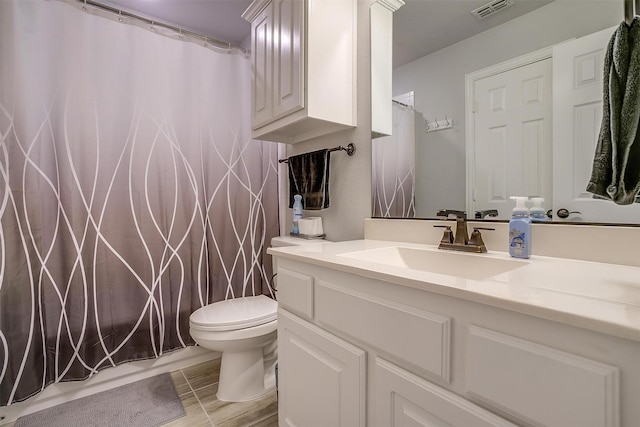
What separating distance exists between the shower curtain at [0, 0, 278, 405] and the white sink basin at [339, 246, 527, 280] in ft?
Result: 3.74

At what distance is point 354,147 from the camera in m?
1.48

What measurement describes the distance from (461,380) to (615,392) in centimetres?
23

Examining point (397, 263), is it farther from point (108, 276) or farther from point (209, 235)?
point (108, 276)

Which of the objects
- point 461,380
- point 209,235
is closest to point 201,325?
point 209,235

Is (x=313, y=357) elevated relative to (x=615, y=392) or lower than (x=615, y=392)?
lower

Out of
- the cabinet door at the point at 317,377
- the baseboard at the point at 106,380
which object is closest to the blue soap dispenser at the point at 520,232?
the cabinet door at the point at 317,377

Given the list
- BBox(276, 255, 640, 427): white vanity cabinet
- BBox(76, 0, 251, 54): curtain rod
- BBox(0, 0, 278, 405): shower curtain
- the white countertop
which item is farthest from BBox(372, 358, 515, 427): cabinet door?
BBox(76, 0, 251, 54): curtain rod

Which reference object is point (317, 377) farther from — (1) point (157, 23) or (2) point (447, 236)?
(1) point (157, 23)

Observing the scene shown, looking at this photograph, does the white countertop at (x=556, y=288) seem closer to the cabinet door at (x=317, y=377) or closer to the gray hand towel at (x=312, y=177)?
the cabinet door at (x=317, y=377)

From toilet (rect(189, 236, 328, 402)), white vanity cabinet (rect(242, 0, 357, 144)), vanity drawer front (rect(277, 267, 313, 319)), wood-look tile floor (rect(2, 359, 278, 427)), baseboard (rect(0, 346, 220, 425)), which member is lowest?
wood-look tile floor (rect(2, 359, 278, 427))

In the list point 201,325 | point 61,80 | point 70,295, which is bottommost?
point 201,325

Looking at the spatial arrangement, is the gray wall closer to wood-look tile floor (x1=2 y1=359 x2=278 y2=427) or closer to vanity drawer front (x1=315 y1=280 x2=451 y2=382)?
vanity drawer front (x1=315 y1=280 x2=451 y2=382)

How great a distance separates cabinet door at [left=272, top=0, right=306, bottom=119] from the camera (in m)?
1.31

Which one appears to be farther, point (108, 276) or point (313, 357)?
point (108, 276)
